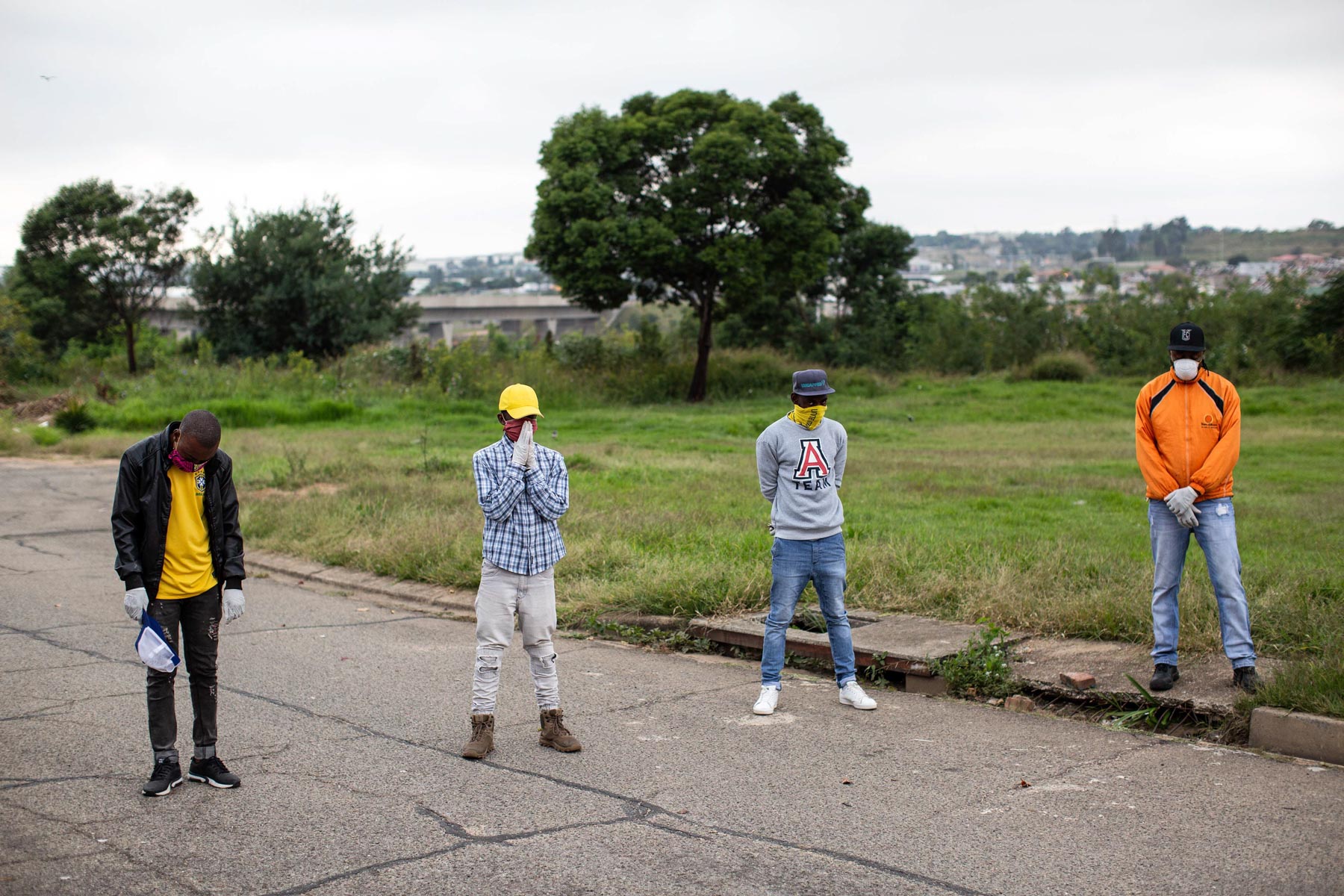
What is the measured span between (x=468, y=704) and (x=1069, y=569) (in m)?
4.82

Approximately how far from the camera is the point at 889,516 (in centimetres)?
1278

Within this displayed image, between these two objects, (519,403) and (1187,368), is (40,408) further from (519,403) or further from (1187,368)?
(1187,368)

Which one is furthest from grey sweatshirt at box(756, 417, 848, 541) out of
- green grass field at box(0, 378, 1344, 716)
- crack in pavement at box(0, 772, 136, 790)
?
crack in pavement at box(0, 772, 136, 790)

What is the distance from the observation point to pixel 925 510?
13.3 meters

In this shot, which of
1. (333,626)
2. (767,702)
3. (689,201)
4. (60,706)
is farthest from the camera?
(689,201)

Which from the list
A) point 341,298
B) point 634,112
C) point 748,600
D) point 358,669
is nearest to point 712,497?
point 748,600

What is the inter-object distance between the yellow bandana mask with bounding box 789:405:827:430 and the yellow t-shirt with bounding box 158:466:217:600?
323cm

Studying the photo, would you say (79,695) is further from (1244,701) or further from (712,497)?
(712,497)

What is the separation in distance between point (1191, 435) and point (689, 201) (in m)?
25.2

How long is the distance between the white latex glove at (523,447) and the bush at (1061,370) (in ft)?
104

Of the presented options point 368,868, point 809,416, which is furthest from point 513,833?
point 809,416

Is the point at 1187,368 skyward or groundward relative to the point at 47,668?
skyward

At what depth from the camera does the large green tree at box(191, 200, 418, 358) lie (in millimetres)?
40688

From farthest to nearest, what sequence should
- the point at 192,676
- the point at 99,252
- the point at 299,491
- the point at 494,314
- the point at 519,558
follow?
the point at 494,314 < the point at 99,252 < the point at 299,491 < the point at 519,558 < the point at 192,676
